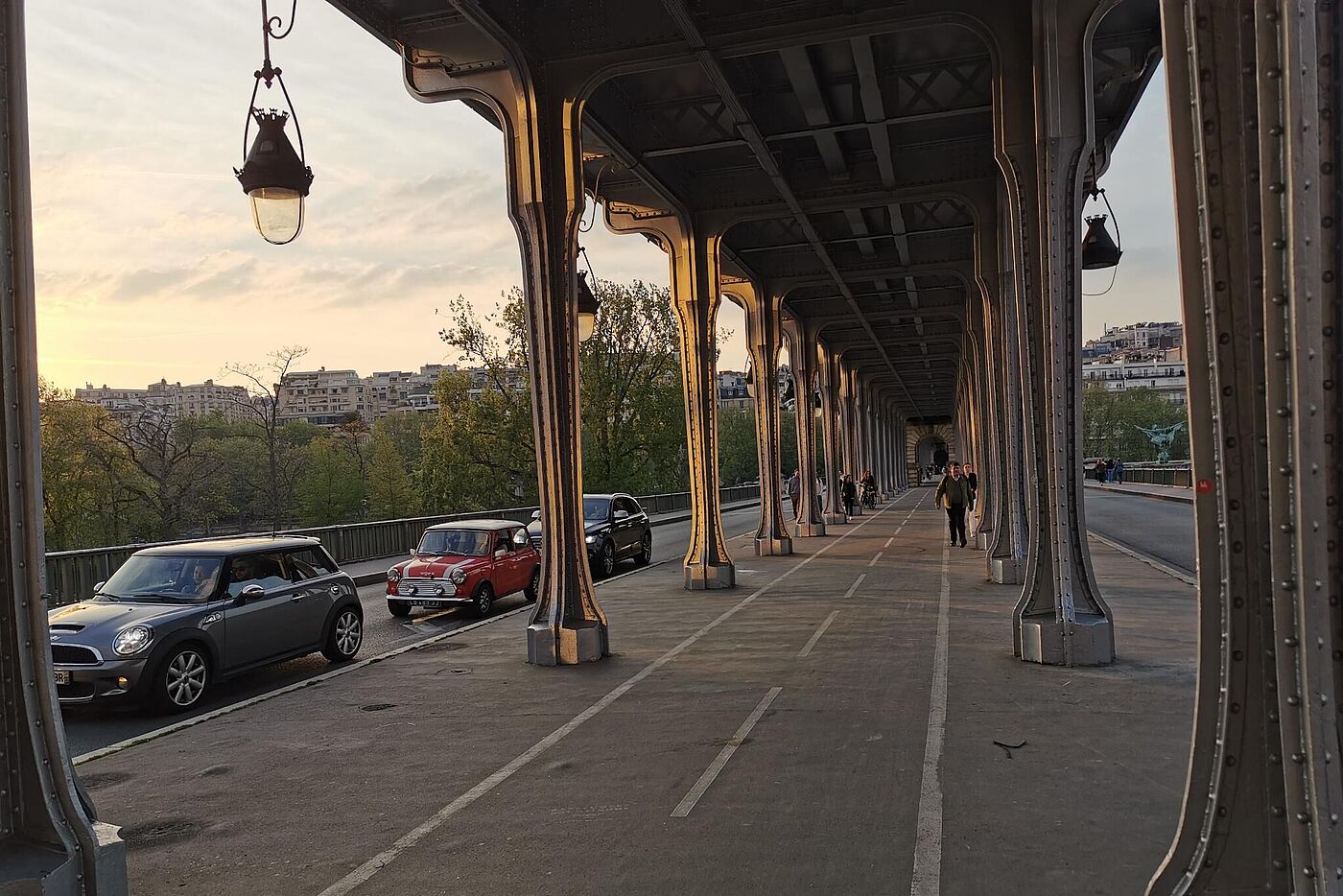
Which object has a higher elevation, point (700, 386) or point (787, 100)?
point (787, 100)

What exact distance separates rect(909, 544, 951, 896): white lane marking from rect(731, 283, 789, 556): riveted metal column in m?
15.1

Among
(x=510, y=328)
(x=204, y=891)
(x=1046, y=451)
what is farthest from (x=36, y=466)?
(x=510, y=328)

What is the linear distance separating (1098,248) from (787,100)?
535 centimetres

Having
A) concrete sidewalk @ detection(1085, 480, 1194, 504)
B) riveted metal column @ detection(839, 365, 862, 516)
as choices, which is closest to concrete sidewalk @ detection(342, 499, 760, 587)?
riveted metal column @ detection(839, 365, 862, 516)

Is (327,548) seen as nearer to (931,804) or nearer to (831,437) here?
(931,804)

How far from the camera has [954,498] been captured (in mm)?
24953

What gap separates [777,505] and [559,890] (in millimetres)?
21521

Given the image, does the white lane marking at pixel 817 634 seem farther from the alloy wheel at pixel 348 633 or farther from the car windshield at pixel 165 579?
the car windshield at pixel 165 579

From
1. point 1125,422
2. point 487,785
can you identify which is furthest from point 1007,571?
point 1125,422

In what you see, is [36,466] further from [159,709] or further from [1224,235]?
[159,709]

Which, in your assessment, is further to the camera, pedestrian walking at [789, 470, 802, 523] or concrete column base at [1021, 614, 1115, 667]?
pedestrian walking at [789, 470, 802, 523]

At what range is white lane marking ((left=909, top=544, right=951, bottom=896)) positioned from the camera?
5.29 meters

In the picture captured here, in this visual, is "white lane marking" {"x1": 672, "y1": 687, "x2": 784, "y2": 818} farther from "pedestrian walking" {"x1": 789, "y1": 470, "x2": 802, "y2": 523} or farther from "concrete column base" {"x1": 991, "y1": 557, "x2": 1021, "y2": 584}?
"pedestrian walking" {"x1": 789, "y1": 470, "x2": 802, "y2": 523}

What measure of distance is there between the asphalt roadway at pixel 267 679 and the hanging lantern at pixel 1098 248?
10.8 metres
